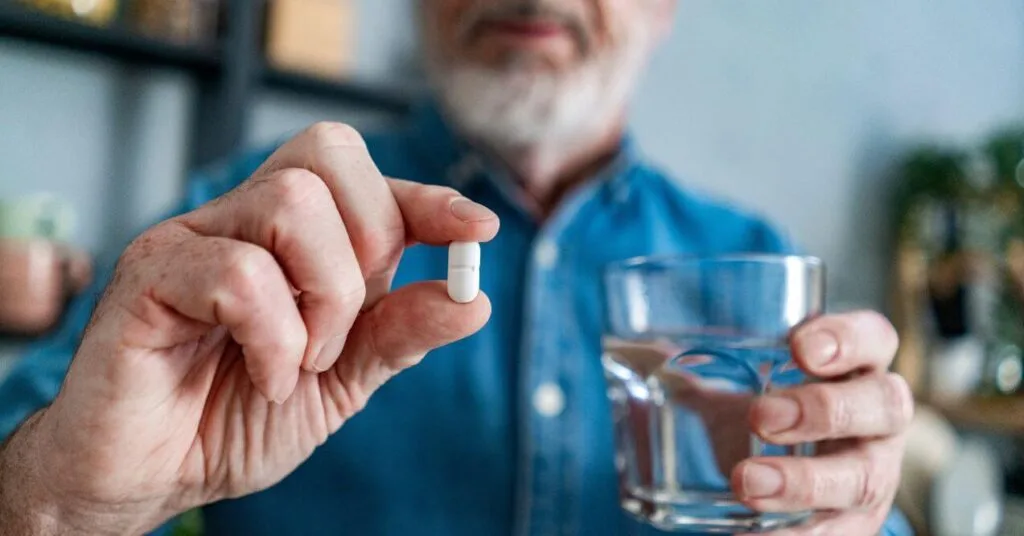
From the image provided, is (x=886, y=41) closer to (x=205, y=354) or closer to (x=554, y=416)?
(x=554, y=416)

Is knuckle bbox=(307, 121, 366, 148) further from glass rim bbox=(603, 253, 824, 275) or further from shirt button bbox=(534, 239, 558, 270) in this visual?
shirt button bbox=(534, 239, 558, 270)

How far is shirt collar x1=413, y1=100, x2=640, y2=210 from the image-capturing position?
2.06 feet

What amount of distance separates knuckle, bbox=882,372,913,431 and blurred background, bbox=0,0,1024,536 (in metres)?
0.54

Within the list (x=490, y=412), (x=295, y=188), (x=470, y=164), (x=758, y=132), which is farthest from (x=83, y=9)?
(x=758, y=132)

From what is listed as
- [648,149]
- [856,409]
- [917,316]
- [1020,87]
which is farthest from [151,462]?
[1020,87]

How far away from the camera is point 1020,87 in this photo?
5.29ft

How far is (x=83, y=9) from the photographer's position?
2.65 ft

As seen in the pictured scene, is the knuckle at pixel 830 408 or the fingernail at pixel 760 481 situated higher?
the knuckle at pixel 830 408

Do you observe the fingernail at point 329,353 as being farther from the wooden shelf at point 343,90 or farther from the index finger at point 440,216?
the wooden shelf at point 343,90

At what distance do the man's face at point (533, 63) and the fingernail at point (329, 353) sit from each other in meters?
0.37

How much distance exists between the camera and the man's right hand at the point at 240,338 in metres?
0.24

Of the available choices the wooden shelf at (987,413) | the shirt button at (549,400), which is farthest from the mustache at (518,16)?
the wooden shelf at (987,413)

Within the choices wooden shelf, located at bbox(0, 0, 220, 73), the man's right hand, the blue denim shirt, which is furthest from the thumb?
wooden shelf, located at bbox(0, 0, 220, 73)

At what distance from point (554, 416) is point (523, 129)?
0.21 metres
